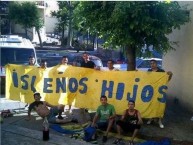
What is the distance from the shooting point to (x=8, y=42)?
47.4 ft

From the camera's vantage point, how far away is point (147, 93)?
30.5 ft

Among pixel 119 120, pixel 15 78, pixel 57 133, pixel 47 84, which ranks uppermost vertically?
pixel 15 78

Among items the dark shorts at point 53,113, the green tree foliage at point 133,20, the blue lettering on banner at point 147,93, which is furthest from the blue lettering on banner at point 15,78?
the blue lettering on banner at point 147,93

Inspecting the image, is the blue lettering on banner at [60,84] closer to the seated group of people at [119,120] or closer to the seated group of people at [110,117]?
the seated group of people at [110,117]

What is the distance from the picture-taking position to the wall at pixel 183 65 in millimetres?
11266

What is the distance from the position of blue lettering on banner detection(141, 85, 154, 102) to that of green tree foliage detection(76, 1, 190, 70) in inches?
56.0

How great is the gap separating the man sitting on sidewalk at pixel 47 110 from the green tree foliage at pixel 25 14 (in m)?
30.1

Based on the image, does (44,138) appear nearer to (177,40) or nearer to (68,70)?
(68,70)

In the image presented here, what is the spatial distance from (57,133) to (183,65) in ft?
17.6

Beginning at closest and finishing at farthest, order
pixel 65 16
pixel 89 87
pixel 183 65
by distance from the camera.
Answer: pixel 89 87 < pixel 183 65 < pixel 65 16

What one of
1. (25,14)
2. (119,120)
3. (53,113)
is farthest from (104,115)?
(25,14)

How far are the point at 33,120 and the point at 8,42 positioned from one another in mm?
5817

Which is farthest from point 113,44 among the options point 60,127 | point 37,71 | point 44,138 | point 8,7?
point 8,7

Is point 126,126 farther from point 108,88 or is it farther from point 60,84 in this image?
point 60,84
